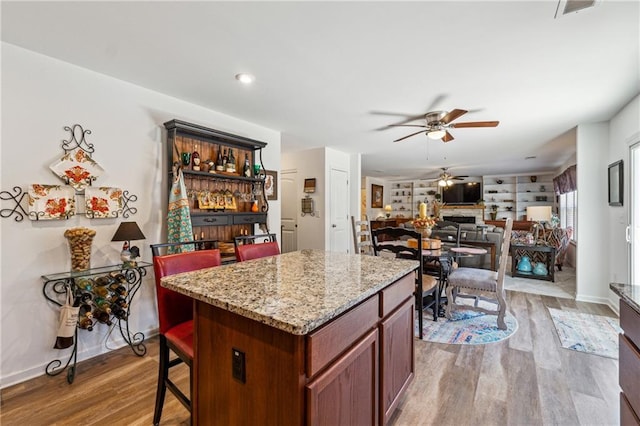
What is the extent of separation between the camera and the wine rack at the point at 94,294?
2.22 meters

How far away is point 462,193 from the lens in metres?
10.0

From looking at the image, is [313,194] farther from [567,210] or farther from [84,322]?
[567,210]

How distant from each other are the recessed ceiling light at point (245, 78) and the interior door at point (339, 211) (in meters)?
3.13

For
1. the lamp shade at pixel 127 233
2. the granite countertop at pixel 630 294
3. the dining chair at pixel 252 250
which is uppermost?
the lamp shade at pixel 127 233

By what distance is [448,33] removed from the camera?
6.36 feet

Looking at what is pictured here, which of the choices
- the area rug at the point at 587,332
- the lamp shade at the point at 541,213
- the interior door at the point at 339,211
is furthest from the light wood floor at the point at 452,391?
the lamp shade at the point at 541,213

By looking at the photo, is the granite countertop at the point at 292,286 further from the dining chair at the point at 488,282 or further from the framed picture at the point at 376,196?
the framed picture at the point at 376,196

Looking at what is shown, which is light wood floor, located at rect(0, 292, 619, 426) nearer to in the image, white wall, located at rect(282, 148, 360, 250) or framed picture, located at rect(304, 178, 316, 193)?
white wall, located at rect(282, 148, 360, 250)

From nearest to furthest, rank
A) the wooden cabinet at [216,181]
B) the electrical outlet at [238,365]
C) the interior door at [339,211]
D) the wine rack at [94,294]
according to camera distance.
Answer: the electrical outlet at [238,365], the wine rack at [94,294], the wooden cabinet at [216,181], the interior door at [339,211]

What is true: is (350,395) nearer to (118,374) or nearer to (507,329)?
(118,374)

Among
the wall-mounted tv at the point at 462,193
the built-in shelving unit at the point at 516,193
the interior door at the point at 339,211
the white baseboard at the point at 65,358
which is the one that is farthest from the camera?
the wall-mounted tv at the point at 462,193

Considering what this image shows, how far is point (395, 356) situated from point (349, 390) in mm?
544

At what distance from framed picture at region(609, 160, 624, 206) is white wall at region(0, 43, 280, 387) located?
5.09 metres

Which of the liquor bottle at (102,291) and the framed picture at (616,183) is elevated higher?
the framed picture at (616,183)
